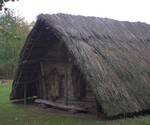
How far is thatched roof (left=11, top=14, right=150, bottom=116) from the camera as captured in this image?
45.8 feet

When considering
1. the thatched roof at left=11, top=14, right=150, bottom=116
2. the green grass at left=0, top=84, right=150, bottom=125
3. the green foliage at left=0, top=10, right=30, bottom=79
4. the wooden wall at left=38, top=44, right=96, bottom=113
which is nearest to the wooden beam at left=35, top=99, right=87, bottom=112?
the wooden wall at left=38, top=44, right=96, bottom=113

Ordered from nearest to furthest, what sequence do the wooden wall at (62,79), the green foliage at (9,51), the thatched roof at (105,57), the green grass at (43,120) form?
the green grass at (43,120)
the thatched roof at (105,57)
the wooden wall at (62,79)
the green foliage at (9,51)

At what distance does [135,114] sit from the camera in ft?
48.9

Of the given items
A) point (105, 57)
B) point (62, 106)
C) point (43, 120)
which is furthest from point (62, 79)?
point (43, 120)

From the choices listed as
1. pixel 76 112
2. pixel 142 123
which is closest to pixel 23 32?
pixel 76 112

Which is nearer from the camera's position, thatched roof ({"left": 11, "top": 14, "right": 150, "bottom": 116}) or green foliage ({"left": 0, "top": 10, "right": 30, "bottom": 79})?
thatched roof ({"left": 11, "top": 14, "right": 150, "bottom": 116})

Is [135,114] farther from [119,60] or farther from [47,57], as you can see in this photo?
[47,57]

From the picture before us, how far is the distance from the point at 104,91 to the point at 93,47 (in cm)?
245

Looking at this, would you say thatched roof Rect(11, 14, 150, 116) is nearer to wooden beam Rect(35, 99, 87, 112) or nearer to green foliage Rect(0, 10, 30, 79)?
wooden beam Rect(35, 99, 87, 112)

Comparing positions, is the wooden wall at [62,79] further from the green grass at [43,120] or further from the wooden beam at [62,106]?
the green grass at [43,120]

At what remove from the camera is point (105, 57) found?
600 inches

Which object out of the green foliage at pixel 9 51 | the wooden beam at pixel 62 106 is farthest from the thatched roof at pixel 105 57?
the green foliage at pixel 9 51

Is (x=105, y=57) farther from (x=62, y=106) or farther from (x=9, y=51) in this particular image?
(x=9, y=51)

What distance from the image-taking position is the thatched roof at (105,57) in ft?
45.8
